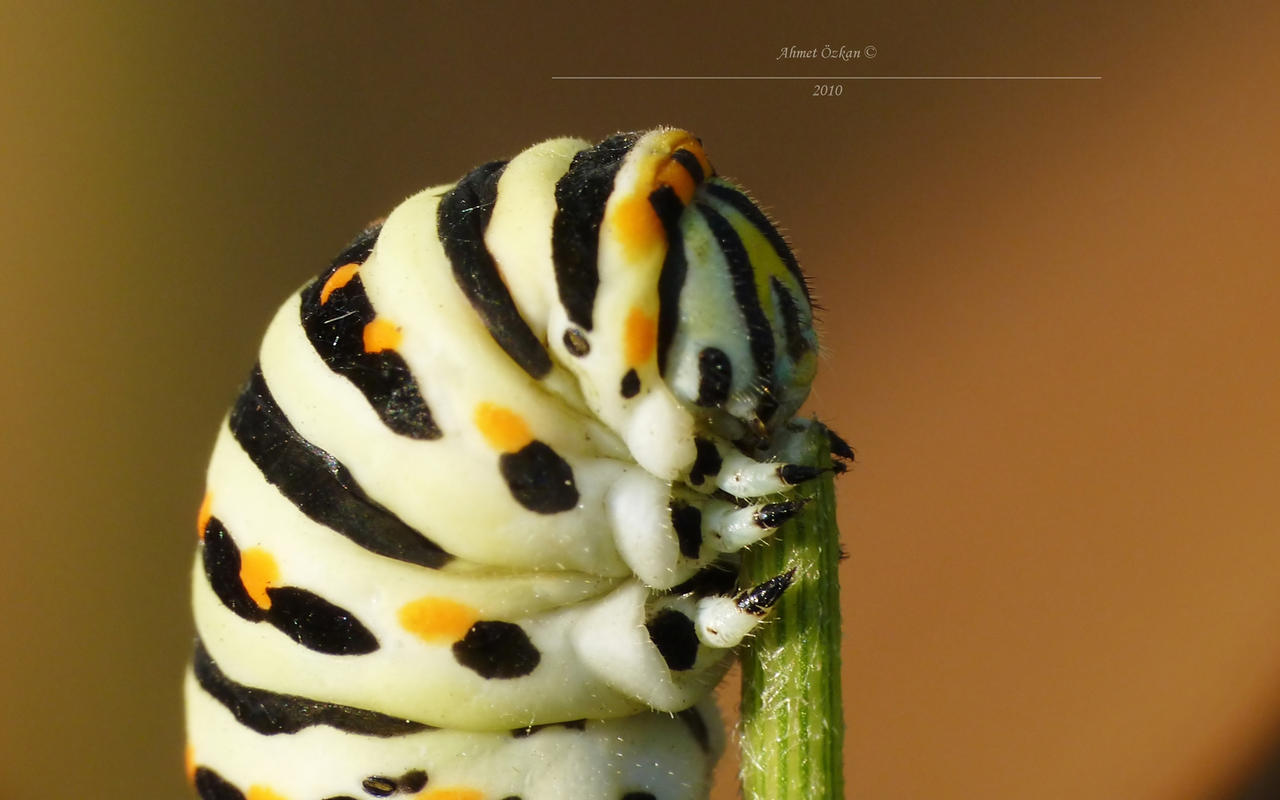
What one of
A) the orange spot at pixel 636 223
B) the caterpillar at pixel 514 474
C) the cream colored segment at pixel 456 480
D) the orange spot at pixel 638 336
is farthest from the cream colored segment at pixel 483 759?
the orange spot at pixel 636 223

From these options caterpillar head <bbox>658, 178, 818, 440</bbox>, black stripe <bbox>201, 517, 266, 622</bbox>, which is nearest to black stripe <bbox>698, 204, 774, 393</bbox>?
caterpillar head <bbox>658, 178, 818, 440</bbox>

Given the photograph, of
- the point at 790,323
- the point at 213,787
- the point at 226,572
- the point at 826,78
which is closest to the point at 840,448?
the point at 790,323

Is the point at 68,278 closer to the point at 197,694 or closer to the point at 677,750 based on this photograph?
the point at 197,694

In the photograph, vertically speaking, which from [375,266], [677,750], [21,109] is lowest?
[677,750]

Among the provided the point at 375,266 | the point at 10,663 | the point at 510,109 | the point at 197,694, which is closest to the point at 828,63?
the point at 510,109

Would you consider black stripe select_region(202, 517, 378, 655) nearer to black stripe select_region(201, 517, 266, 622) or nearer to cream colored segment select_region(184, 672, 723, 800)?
black stripe select_region(201, 517, 266, 622)
